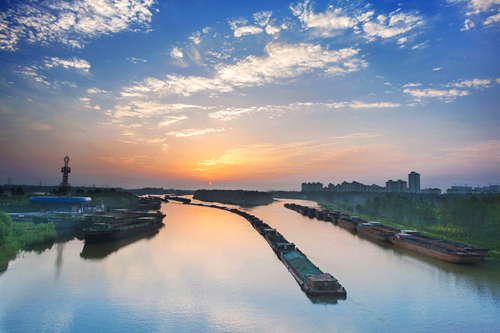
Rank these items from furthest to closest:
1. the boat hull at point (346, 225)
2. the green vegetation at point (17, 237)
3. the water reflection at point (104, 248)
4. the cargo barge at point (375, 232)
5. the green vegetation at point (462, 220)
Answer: the boat hull at point (346, 225) < the cargo barge at point (375, 232) < the green vegetation at point (462, 220) < the water reflection at point (104, 248) < the green vegetation at point (17, 237)

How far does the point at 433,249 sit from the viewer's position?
1583 inches

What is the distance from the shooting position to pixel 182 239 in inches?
2110

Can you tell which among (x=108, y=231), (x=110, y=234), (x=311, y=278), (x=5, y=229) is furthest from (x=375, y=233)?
(x=5, y=229)

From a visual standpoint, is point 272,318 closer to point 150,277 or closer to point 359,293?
point 359,293

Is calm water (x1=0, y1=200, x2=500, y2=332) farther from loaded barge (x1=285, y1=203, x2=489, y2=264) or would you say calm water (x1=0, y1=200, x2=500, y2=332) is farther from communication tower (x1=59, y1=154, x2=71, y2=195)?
communication tower (x1=59, y1=154, x2=71, y2=195)

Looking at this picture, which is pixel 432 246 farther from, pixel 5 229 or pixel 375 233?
pixel 5 229

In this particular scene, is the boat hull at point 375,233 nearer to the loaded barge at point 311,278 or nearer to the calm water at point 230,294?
the calm water at point 230,294

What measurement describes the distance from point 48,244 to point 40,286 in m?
22.7

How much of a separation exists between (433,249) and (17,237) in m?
58.9

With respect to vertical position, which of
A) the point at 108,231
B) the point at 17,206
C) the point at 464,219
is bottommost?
the point at 108,231

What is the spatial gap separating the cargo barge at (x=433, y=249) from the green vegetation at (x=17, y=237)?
174ft

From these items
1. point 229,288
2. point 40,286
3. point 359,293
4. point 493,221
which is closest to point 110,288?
point 40,286

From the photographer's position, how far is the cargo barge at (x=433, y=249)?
116ft

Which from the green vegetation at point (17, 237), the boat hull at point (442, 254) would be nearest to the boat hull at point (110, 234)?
the green vegetation at point (17, 237)
